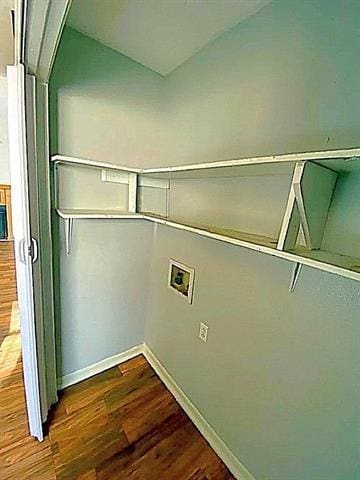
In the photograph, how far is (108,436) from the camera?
5.01 feet

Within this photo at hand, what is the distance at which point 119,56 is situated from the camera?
171cm

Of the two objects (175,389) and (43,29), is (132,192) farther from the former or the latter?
(175,389)

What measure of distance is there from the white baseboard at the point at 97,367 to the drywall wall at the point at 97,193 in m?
0.04

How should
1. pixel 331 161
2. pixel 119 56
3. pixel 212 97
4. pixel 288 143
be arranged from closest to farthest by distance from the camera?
1. pixel 331 161
2. pixel 288 143
3. pixel 212 97
4. pixel 119 56

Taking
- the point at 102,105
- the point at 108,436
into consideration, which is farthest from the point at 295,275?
the point at 102,105

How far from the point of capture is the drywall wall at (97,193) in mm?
1560

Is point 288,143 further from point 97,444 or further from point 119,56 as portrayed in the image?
point 97,444

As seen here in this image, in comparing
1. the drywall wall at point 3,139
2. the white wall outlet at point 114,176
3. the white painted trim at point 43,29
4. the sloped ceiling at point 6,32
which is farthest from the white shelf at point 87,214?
the drywall wall at point 3,139

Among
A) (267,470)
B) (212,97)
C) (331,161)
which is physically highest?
(212,97)

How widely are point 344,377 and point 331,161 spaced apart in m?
0.78

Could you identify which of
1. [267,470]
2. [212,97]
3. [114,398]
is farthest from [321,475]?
[212,97]

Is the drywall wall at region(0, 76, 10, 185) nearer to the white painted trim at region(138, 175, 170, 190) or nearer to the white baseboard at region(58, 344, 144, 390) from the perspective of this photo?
the white painted trim at region(138, 175, 170, 190)

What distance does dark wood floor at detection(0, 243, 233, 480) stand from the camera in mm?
1345

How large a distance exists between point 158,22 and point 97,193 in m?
1.08
